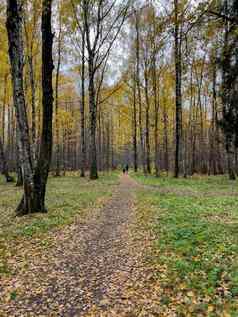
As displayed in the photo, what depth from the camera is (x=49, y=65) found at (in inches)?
385

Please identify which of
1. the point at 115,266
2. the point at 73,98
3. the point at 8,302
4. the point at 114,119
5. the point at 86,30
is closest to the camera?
the point at 8,302

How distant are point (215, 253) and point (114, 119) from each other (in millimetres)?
46116

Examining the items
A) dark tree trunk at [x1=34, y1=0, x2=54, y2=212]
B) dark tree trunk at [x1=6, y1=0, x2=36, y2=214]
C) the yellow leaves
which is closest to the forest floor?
the yellow leaves

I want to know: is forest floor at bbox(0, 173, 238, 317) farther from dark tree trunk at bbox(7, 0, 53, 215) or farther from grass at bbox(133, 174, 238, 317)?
dark tree trunk at bbox(7, 0, 53, 215)

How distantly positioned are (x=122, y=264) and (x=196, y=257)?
142 centimetres

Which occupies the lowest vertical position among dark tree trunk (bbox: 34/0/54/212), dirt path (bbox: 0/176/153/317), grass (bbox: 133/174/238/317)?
dirt path (bbox: 0/176/153/317)

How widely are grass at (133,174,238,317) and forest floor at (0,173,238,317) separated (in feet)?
0.05

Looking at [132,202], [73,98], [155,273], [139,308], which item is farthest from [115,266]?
[73,98]

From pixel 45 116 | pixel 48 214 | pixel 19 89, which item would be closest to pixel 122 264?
pixel 48 214

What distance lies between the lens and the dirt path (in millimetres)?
4031

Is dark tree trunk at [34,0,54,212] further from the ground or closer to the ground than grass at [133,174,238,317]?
further from the ground

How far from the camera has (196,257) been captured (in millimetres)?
5332

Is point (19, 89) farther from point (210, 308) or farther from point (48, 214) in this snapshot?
point (210, 308)

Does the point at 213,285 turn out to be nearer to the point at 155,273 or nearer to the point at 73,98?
the point at 155,273
